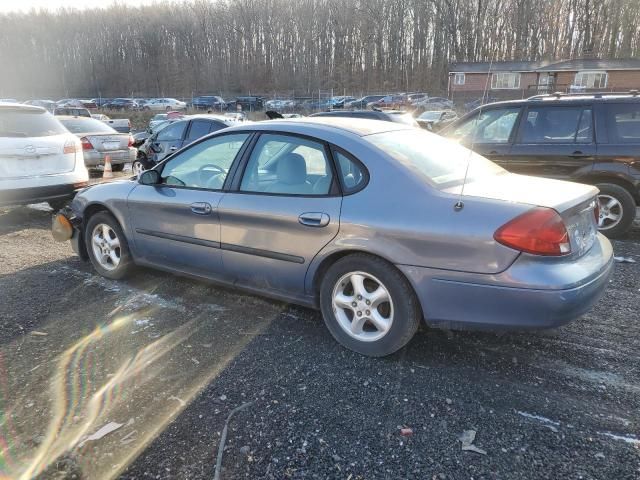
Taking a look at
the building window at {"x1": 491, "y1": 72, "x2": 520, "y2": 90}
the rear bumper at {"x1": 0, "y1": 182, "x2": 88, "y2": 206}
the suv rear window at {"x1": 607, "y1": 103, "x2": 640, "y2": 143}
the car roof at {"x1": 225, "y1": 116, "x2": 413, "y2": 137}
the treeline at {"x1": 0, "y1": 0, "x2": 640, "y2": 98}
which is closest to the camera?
the car roof at {"x1": 225, "y1": 116, "x2": 413, "y2": 137}

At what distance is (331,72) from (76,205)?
82.2 m

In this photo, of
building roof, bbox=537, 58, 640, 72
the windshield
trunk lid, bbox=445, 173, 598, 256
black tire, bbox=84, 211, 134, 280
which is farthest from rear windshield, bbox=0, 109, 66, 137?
building roof, bbox=537, 58, 640, 72

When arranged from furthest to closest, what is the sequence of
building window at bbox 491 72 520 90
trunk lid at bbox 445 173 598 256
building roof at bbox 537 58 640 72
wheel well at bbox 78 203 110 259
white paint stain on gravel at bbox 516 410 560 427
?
1. building window at bbox 491 72 520 90
2. building roof at bbox 537 58 640 72
3. wheel well at bbox 78 203 110 259
4. trunk lid at bbox 445 173 598 256
5. white paint stain on gravel at bbox 516 410 560 427

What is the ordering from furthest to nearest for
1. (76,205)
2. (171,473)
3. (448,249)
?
(76,205)
(448,249)
(171,473)

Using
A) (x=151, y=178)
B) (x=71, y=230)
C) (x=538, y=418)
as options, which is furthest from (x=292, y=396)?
(x=71, y=230)

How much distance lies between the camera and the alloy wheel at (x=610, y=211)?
19.6 ft

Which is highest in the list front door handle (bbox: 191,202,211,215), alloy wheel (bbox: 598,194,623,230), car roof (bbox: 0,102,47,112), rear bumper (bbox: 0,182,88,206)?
car roof (bbox: 0,102,47,112)

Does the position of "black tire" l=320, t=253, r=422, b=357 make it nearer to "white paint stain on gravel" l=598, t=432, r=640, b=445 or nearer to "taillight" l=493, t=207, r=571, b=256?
"taillight" l=493, t=207, r=571, b=256

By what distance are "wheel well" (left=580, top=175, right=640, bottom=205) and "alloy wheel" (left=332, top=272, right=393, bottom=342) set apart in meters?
4.36

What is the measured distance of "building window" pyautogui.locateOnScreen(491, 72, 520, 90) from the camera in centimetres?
4934

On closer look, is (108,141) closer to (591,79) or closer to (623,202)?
(623,202)

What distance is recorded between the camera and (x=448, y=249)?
9.04 feet

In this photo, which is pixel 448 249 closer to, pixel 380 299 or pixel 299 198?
pixel 380 299

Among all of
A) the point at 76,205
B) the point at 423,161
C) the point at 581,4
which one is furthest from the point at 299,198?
the point at 581,4
